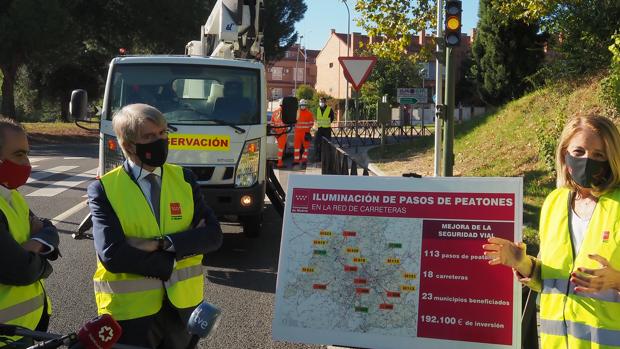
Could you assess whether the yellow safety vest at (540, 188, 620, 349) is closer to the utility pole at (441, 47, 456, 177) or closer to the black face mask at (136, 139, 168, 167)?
the black face mask at (136, 139, 168, 167)

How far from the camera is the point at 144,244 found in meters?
3.04

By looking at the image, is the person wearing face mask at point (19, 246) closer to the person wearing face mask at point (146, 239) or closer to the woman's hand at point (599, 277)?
the person wearing face mask at point (146, 239)

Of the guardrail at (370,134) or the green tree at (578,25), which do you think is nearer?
the green tree at (578,25)

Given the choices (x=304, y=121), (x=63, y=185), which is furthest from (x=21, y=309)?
(x=304, y=121)

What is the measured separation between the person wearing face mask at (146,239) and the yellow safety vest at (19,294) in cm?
28

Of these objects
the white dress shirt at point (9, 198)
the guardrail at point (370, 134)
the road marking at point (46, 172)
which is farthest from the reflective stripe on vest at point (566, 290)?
the guardrail at point (370, 134)

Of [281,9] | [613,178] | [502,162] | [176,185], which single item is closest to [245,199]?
[176,185]

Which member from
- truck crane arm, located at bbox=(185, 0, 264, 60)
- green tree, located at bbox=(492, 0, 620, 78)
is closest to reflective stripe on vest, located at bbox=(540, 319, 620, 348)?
truck crane arm, located at bbox=(185, 0, 264, 60)

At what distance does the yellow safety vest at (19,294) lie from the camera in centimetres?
293

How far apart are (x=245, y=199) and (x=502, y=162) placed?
7410 millimetres

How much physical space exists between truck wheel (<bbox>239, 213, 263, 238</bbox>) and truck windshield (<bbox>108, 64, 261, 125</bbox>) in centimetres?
123

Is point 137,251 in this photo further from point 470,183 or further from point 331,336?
point 470,183

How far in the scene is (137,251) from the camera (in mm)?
3012

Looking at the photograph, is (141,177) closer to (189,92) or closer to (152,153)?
(152,153)
